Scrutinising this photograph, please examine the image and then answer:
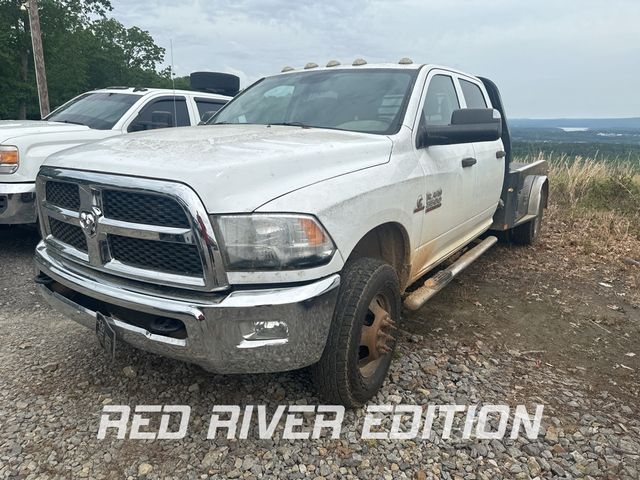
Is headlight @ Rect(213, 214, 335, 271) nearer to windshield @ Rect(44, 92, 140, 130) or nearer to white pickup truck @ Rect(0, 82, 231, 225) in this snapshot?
white pickup truck @ Rect(0, 82, 231, 225)

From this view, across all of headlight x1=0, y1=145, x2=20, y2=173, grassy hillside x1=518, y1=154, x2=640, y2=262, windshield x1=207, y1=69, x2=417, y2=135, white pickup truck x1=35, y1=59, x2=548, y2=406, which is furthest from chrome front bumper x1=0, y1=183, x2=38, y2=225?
grassy hillside x1=518, y1=154, x2=640, y2=262

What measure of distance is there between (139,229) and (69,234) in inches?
27.1

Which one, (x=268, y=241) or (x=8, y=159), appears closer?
(x=268, y=241)

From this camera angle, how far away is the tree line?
23.6 metres

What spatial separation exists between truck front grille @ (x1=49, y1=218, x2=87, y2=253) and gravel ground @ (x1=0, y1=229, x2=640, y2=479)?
85cm

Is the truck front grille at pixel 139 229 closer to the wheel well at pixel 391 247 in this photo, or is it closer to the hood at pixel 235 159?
the hood at pixel 235 159

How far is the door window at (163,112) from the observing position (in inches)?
217

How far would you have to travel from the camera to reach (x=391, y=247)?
9.86 feet

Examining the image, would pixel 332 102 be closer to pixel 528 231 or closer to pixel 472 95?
pixel 472 95

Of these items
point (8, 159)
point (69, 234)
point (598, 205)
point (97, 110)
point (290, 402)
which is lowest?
point (290, 402)

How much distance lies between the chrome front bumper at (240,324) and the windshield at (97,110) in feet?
13.4

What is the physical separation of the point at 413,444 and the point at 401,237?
1.17m

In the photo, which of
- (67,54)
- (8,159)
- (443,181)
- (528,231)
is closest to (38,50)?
(8,159)

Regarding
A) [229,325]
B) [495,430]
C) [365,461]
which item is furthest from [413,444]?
[229,325]
